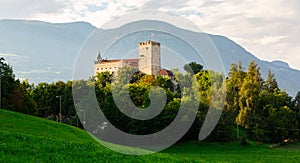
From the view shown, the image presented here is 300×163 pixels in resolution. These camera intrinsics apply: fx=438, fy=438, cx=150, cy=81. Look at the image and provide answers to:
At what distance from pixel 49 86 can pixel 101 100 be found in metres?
22.2

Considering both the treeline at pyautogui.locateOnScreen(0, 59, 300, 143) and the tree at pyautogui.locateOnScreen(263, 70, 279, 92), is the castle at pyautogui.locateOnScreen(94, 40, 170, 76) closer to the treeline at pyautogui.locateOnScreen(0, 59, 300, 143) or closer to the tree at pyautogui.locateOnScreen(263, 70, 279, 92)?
the treeline at pyautogui.locateOnScreen(0, 59, 300, 143)

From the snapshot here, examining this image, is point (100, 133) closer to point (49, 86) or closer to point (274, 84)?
point (49, 86)

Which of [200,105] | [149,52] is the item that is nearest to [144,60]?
[149,52]

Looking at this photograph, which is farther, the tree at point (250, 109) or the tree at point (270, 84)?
the tree at point (270, 84)

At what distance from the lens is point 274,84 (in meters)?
108

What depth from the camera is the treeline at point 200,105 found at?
2758 inches

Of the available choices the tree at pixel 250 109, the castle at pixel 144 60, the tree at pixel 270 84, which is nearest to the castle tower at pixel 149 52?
the castle at pixel 144 60

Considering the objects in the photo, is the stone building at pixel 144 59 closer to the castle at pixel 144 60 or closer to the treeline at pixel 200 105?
the castle at pixel 144 60

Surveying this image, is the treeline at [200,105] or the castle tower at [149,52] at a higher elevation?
the castle tower at [149,52]

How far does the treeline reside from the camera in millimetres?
70062

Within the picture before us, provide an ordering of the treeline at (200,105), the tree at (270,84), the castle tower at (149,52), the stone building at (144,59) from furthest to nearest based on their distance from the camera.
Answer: the tree at (270,84)
the treeline at (200,105)
the stone building at (144,59)
the castle tower at (149,52)

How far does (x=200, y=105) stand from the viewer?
70250mm

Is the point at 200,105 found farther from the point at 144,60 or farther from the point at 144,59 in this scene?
the point at 144,59

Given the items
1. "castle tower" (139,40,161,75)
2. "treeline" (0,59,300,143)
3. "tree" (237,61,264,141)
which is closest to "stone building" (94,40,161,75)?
"castle tower" (139,40,161,75)
